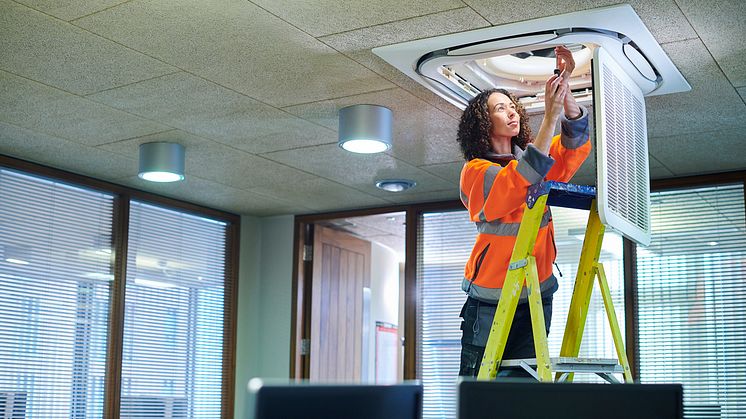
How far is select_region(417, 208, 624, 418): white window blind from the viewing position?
600 cm

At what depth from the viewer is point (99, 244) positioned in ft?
19.4

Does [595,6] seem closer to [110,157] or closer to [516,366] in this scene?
[516,366]

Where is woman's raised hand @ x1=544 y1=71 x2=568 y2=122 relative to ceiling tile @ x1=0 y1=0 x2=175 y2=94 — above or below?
below

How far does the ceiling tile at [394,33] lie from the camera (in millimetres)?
3396

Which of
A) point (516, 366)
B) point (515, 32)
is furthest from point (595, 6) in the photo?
point (516, 366)

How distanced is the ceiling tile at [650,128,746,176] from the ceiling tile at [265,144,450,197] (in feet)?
4.38

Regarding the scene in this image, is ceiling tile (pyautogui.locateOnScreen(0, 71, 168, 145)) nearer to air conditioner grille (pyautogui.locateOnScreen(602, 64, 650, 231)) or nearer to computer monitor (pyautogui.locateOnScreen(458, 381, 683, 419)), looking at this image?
air conditioner grille (pyautogui.locateOnScreen(602, 64, 650, 231))

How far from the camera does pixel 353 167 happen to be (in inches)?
219

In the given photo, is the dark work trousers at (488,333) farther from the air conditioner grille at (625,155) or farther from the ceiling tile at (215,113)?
the ceiling tile at (215,113)

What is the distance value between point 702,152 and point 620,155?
6.51 ft

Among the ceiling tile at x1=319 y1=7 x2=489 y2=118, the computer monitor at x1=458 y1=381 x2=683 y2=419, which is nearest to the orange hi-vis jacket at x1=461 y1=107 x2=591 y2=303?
the ceiling tile at x1=319 y1=7 x2=489 y2=118

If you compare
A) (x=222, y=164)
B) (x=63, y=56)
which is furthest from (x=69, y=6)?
(x=222, y=164)

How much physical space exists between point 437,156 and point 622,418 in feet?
11.5

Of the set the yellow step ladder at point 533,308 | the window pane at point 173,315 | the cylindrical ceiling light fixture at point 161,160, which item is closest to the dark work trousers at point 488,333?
the yellow step ladder at point 533,308
